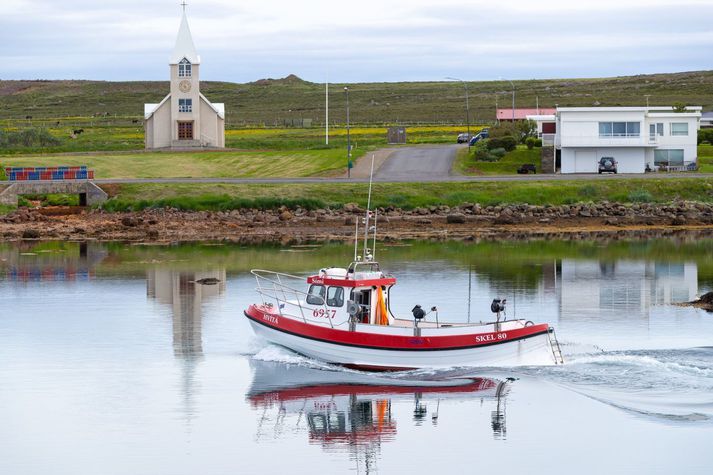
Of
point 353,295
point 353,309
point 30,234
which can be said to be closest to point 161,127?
point 30,234

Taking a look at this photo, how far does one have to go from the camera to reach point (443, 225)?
72500 mm

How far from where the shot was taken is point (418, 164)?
3590 inches

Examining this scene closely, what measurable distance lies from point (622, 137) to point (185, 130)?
38.4 m

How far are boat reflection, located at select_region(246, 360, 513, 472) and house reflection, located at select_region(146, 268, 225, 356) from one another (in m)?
4.37

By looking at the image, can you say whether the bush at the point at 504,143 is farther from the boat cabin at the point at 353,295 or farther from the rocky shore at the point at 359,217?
the boat cabin at the point at 353,295

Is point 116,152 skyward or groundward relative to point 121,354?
skyward

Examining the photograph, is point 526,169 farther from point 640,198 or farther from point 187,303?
point 187,303

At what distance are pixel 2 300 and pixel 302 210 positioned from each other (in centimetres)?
2875

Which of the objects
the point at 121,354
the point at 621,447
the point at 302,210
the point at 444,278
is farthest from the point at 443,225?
the point at 621,447

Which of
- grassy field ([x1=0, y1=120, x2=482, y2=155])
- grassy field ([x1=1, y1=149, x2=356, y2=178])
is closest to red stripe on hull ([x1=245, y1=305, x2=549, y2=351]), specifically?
grassy field ([x1=1, y1=149, x2=356, y2=178])

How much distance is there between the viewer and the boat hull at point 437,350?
3372 cm

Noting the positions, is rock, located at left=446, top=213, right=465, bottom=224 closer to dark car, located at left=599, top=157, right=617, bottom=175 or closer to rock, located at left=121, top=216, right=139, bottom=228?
rock, located at left=121, top=216, right=139, bottom=228

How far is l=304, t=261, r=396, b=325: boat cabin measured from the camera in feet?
116

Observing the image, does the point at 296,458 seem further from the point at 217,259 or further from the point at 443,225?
the point at 443,225
